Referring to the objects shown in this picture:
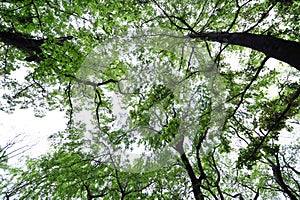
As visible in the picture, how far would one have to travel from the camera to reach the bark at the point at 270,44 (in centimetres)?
231

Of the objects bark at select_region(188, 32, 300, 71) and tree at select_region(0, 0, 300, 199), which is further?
tree at select_region(0, 0, 300, 199)

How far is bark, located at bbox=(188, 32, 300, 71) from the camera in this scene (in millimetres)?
2310

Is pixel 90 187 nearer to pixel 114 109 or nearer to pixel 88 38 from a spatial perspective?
pixel 88 38

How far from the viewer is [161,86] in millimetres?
2418

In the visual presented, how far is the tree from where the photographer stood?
2.66m

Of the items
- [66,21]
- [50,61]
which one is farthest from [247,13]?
[66,21]

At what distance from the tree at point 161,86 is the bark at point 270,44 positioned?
12 millimetres

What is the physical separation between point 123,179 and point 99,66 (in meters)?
5.29

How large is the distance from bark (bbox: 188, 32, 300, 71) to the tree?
0.04 ft

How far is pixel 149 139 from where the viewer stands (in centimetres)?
247

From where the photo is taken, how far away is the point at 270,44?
256cm

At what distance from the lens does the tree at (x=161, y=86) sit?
8.73 feet

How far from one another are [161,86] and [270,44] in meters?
1.46

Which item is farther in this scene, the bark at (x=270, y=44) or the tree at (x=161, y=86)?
the tree at (x=161, y=86)
